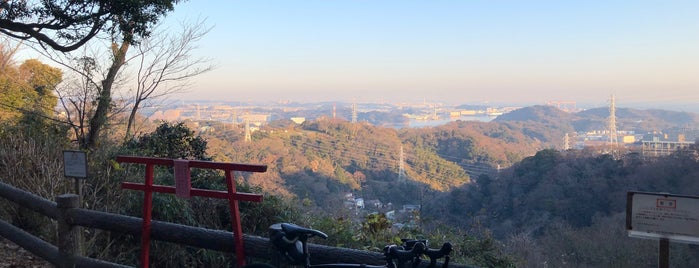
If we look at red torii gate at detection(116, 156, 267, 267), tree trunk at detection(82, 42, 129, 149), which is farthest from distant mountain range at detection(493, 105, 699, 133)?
red torii gate at detection(116, 156, 267, 267)

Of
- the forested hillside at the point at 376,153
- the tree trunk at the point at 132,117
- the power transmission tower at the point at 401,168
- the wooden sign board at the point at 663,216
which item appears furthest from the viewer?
the power transmission tower at the point at 401,168

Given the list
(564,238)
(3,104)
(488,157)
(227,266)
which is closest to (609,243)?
(564,238)

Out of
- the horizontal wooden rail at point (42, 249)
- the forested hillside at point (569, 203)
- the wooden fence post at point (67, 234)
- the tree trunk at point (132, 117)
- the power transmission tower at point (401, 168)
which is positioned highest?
the tree trunk at point (132, 117)

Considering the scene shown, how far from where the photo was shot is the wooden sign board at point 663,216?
266 cm

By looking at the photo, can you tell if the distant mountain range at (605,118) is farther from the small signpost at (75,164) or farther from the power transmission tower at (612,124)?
the small signpost at (75,164)

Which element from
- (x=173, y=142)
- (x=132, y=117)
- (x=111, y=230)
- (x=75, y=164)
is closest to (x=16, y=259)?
(x=75, y=164)

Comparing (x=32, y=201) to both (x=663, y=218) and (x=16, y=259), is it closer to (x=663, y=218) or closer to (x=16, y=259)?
(x=16, y=259)

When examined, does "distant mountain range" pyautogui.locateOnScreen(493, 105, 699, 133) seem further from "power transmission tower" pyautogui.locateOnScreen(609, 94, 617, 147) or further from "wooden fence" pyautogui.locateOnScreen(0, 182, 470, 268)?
"wooden fence" pyautogui.locateOnScreen(0, 182, 470, 268)

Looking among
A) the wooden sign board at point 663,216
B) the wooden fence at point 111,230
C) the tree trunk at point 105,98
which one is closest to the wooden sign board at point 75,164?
the wooden fence at point 111,230

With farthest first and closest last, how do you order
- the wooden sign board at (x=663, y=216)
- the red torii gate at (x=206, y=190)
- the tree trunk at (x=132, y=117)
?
the tree trunk at (x=132, y=117) → the red torii gate at (x=206, y=190) → the wooden sign board at (x=663, y=216)

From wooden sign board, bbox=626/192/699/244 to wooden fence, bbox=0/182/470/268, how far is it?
3.10 feet

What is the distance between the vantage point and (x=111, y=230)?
14.0 ft

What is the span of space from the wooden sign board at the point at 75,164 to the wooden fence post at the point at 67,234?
1.00 feet

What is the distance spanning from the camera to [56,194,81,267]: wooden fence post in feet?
14.4
